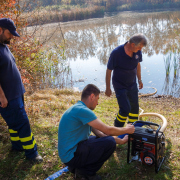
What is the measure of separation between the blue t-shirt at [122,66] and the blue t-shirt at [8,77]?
5.26ft

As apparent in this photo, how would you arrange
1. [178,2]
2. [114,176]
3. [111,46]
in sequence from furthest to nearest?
[178,2]
[111,46]
[114,176]

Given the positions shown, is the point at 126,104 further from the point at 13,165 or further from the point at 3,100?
the point at 13,165

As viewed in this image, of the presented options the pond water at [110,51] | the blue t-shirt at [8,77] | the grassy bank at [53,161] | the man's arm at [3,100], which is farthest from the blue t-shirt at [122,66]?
the pond water at [110,51]

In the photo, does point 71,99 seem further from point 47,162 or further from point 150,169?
point 150,169

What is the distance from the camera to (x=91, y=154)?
2.63 m

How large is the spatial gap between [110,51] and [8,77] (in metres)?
10.5

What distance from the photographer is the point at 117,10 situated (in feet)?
103

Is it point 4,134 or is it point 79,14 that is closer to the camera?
point 4,134

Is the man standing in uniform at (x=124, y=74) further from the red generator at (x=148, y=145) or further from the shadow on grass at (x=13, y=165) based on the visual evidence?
the shadow on grass at (x=13, y=165)

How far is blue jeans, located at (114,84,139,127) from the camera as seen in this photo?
140 inches

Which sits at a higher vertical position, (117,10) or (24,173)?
(117,10)

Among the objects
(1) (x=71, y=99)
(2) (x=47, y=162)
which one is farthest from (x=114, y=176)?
(1) (x=71, y=99)

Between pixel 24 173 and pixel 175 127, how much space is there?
3.21 metres

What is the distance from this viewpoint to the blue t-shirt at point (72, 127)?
242 centimetres
